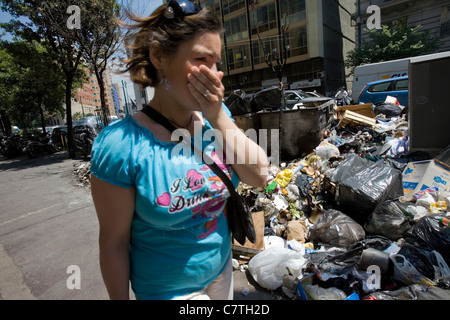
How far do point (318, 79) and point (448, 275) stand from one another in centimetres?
2374

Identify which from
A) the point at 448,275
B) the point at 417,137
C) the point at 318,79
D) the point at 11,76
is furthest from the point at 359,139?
the point at 11,76

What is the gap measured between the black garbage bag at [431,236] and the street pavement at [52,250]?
149 cm

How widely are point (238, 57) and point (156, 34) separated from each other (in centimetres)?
2932

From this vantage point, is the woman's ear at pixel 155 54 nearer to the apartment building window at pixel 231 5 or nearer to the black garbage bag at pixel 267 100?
the black garbage bag at pixel 267 100

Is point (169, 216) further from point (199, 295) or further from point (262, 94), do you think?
point (262, 94)

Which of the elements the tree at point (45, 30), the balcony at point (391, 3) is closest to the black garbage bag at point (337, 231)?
the tree at point (45, 30)

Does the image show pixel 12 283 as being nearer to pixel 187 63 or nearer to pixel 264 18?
pixel 187 63

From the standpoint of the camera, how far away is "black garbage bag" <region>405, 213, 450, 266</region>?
2283mm

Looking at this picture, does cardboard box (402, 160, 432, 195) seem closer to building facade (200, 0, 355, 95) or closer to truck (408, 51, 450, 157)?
truck (408, 51, 450, 157)

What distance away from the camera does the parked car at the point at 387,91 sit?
933cm

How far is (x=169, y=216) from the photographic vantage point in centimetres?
89

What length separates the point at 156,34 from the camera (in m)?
0.95

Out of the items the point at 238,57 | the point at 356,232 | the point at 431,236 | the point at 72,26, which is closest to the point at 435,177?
the point at 431,236
